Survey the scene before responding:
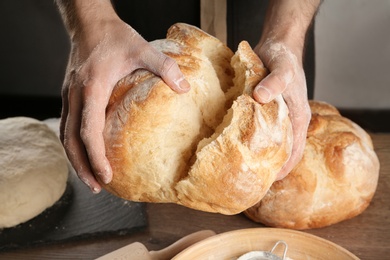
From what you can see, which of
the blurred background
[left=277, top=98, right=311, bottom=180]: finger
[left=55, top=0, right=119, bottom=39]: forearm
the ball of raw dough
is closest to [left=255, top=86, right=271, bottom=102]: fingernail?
[left=277, top=98, right=311, bottom=180]: finger

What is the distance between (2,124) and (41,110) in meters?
1.90

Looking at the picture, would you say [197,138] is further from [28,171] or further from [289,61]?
[28,171]

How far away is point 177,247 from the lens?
167 centimetres

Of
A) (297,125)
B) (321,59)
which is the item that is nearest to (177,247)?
(297,125)

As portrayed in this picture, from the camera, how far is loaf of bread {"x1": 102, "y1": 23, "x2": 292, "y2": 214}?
116 cm

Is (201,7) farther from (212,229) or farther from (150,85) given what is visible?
(150,85)

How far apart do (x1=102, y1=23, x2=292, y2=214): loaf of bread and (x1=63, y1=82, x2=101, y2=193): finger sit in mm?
70

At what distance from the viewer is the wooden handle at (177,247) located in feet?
5.40

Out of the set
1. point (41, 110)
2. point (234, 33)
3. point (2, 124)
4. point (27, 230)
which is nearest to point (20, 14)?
point (41, 110)

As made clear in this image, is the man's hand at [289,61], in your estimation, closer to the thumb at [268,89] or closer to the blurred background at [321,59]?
the thumb at [268,89]

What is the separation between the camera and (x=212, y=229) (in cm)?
188

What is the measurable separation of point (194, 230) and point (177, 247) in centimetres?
22

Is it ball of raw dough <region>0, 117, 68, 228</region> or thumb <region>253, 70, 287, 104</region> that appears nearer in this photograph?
thumb <region>253, 70, 287, 104</region>

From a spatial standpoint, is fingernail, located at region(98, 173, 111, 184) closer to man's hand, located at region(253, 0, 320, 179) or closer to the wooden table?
man's hand, located at region(253, 0, 320, 179)
